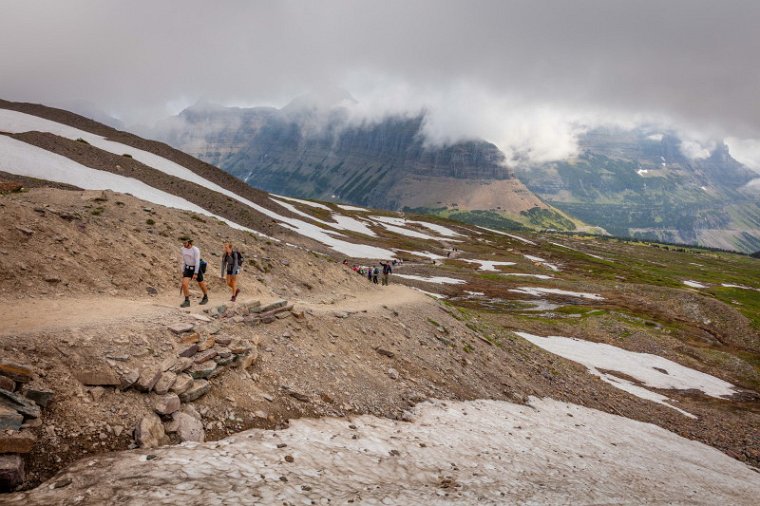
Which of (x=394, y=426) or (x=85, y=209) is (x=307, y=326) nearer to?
(x=394, y=426)

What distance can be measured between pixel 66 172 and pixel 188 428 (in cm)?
6306

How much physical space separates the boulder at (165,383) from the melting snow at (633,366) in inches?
1587

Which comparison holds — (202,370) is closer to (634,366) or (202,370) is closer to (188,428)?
(188,428)

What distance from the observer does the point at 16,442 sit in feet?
29.9

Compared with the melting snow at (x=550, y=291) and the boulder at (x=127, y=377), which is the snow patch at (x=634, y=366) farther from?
the boulder at (x=127, y=377)

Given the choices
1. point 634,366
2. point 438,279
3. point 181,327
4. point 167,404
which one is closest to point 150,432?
point 167,404

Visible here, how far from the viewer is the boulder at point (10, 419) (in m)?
9.18

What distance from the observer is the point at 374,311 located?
98.2ft

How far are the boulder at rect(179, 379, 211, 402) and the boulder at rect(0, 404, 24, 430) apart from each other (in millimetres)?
4092

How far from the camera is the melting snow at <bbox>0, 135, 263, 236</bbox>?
55.7m

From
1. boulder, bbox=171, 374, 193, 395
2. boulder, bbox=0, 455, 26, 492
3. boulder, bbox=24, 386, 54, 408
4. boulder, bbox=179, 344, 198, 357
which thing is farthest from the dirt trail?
boulder, bbox=0, 455, 26, 492

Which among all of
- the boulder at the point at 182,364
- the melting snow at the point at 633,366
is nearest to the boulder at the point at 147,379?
the boulder at the point at 182,364

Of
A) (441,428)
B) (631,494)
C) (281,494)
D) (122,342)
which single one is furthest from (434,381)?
(122,342)

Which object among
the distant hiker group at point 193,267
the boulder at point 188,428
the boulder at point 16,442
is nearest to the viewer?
the boulder at point 16,442
